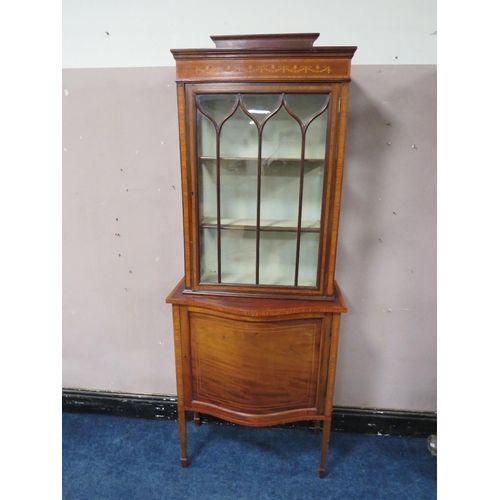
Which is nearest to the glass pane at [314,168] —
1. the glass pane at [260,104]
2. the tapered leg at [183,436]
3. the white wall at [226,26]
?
the glass pane at [260,104]

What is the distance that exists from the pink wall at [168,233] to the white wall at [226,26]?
2.1 inches

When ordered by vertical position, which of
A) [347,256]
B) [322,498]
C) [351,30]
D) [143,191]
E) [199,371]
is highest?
[351,30]

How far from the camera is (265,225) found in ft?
3.57

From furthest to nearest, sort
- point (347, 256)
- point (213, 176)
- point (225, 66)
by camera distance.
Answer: point (347, 256), point (213, 176), point (225, 66)

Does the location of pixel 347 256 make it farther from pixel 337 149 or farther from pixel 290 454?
pixel 290 454

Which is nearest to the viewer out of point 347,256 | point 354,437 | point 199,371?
point 199,371

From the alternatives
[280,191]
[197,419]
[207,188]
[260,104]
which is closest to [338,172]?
[280,191]

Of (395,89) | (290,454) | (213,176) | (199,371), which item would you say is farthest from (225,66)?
(290,454)

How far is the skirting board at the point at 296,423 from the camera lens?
4.63 feet

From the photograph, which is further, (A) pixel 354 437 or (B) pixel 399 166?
(A) pixel 354 437

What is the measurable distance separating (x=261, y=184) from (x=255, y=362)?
1.96 feet

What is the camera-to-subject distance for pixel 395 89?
114 centimetres

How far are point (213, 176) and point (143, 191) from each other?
1.28ft

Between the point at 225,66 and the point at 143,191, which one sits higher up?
the point at 225,66
